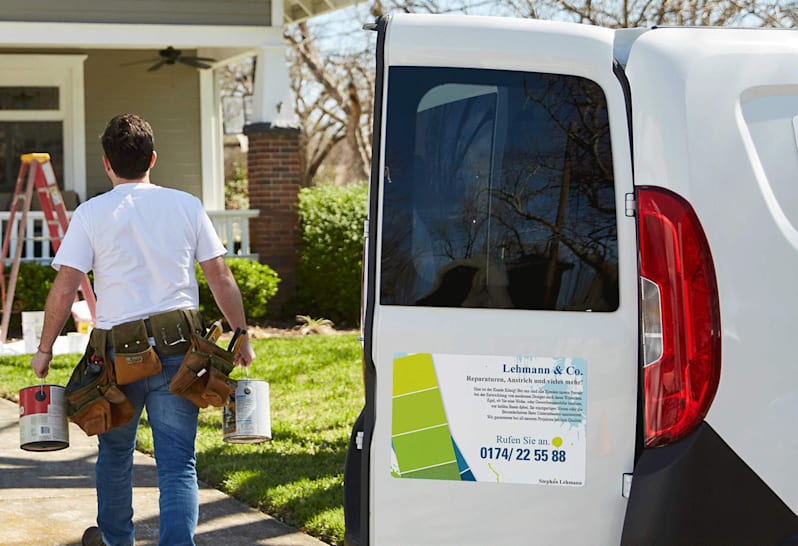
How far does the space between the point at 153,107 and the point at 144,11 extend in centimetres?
238

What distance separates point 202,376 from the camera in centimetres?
405

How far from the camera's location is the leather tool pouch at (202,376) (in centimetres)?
402

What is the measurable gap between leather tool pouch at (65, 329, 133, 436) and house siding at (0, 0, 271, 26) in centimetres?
997

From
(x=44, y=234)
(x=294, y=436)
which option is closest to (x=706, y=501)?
(x=294, y=436)

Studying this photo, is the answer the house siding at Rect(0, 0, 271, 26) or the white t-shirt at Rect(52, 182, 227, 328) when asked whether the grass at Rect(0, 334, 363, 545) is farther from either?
the house siding at Rect(0, 0, 271, 26)

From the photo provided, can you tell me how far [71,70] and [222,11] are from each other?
2788 millimetres

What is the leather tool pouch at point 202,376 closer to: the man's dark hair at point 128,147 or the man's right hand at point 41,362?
the man's right hand at point 41,362

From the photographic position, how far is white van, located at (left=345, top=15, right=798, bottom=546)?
2906mm

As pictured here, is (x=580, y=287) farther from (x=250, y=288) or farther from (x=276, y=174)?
(x=276, y=174)

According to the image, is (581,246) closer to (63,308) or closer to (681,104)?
(681,104)

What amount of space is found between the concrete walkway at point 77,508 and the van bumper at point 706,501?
2.32 m

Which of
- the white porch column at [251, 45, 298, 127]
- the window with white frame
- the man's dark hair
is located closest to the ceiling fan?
the window with white frame

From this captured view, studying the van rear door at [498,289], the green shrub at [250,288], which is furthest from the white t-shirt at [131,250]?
the green shrub at [250,288]

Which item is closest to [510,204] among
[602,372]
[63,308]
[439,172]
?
[439,172]
